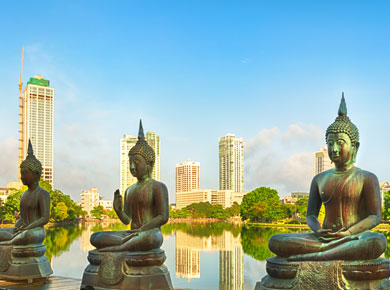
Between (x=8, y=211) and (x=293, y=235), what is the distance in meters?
43.7

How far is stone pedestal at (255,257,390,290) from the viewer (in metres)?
5.51

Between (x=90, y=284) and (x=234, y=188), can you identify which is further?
(x=234, y=188)

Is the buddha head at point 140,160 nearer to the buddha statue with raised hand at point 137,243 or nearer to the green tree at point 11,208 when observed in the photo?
the buddha statue with raised hand at point 137,243

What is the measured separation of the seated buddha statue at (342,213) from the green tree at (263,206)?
180 feet

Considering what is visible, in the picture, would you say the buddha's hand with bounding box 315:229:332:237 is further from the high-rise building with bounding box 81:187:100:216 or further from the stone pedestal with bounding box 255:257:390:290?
the high-rise building with bounding box 81:187:100:216

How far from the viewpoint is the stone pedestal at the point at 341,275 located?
551cm

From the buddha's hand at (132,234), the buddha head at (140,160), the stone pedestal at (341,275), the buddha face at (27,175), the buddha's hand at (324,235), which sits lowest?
the stone pedestal at (341,275)

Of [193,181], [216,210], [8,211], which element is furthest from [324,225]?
[193,181]

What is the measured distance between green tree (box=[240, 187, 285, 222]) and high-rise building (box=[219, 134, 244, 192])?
75551 mm

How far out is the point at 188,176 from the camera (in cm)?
15162

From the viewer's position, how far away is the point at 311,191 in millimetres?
6570

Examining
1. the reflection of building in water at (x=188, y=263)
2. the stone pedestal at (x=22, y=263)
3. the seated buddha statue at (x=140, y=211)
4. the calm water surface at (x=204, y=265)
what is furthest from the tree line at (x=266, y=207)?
the seated buddha statue at (x=140, y=211)

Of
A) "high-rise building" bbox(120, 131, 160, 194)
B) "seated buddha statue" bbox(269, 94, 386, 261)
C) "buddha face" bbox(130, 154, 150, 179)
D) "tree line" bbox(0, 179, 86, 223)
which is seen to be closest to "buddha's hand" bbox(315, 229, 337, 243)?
"seated buddha statue" bbox(269, 94, 386, 261)

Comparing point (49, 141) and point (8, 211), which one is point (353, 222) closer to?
point (8, 211)
